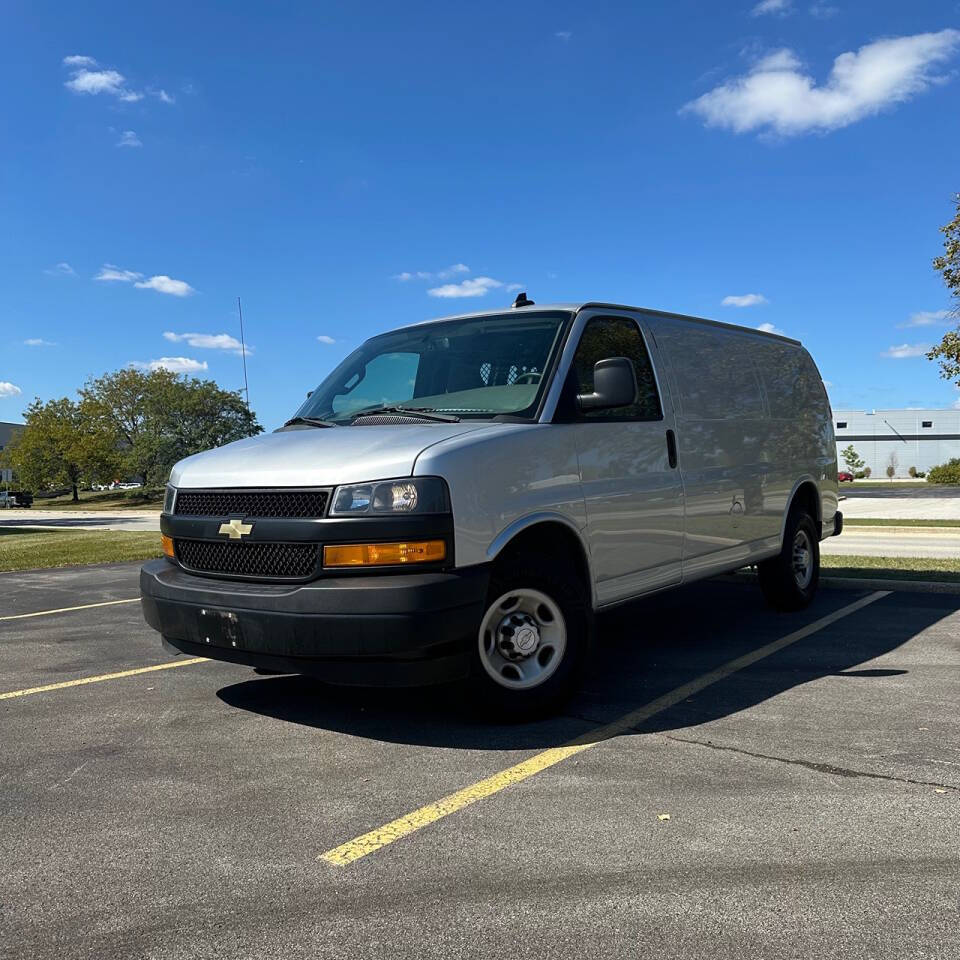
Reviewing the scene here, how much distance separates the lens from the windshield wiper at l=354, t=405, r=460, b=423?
470 cm

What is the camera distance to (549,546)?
4762 millimetres

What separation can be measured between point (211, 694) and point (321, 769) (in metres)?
1.65

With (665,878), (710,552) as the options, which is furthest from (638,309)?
(665,878)

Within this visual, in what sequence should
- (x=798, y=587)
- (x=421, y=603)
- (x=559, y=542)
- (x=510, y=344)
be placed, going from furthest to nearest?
(x=798, y=587)
(x=510, y=344)
(x=559, y=542)
(x=421, y=603)

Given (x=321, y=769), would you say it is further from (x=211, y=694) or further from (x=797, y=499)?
(x=797, y=499)

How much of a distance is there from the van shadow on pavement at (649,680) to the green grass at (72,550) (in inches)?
397

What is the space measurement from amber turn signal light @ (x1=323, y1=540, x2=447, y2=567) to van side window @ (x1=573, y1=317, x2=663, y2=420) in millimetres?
1352

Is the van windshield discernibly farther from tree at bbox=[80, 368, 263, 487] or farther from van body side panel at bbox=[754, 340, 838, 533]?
tree at bbox=[80, 368, 263, 487]

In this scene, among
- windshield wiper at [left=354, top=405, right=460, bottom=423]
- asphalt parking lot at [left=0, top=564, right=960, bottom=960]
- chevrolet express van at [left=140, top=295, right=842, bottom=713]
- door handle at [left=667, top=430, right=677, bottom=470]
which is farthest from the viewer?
door handle at [left=667, top=430, right=677, bottom=470]

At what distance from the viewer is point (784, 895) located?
2744 mm

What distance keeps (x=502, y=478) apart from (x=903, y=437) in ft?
379

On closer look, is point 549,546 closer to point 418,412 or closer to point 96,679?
point 418,412

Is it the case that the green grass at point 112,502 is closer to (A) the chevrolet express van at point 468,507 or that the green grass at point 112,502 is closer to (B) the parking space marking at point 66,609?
(B) the parking space marking at point 66,609

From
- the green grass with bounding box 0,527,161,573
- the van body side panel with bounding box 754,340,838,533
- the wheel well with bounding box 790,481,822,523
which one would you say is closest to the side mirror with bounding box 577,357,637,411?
the van body side panel with bounding box 754,340,838,533
